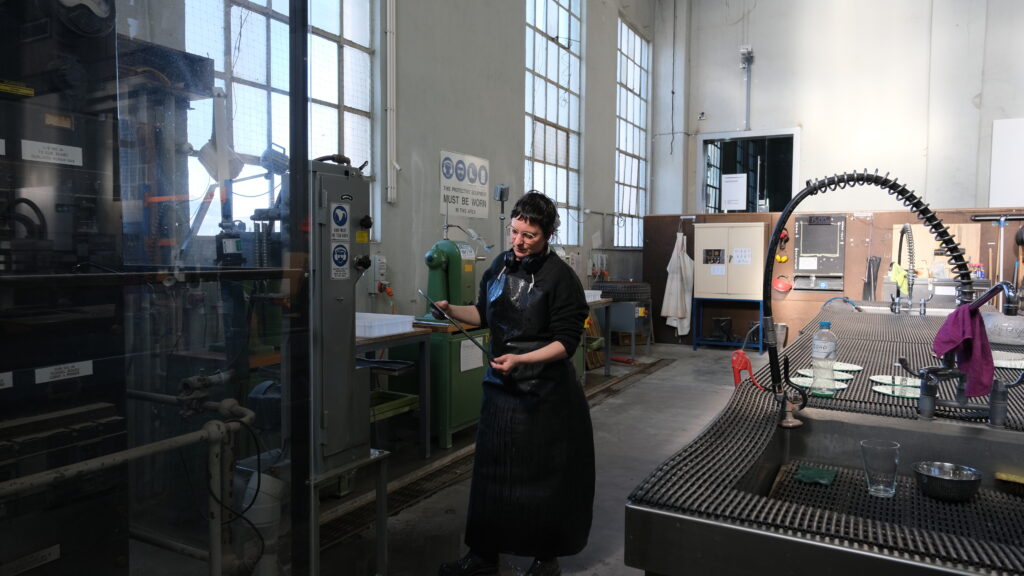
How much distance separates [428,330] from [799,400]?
2.27 meters

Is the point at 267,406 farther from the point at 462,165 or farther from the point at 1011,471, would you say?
the point at 462,165

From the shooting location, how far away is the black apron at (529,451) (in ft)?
6.91

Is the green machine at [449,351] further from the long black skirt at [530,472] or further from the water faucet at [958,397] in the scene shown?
the water faucet at [958,397]

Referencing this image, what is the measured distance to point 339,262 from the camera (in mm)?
2062

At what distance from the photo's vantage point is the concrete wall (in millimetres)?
7422

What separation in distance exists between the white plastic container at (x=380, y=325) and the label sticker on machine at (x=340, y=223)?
1.20 m

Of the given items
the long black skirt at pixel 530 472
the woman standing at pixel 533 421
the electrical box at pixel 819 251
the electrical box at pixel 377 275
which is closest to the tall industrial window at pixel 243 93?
the woman standing at pixel 533 421

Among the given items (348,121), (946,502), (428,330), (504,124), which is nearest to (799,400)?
(946,502)

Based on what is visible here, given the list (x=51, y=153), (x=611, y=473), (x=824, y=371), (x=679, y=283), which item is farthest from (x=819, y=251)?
(x=51, y=153)

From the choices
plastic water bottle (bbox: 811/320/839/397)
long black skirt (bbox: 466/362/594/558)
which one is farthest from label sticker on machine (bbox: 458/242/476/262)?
plastic water bottle (bbox: 811/320/839/397)

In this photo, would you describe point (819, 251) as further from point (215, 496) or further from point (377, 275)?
point (215, 496)

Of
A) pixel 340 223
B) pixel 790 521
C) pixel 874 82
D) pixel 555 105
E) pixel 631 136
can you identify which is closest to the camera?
pixel 790 521

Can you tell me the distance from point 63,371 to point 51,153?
470mm

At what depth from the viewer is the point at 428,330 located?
3549mm
